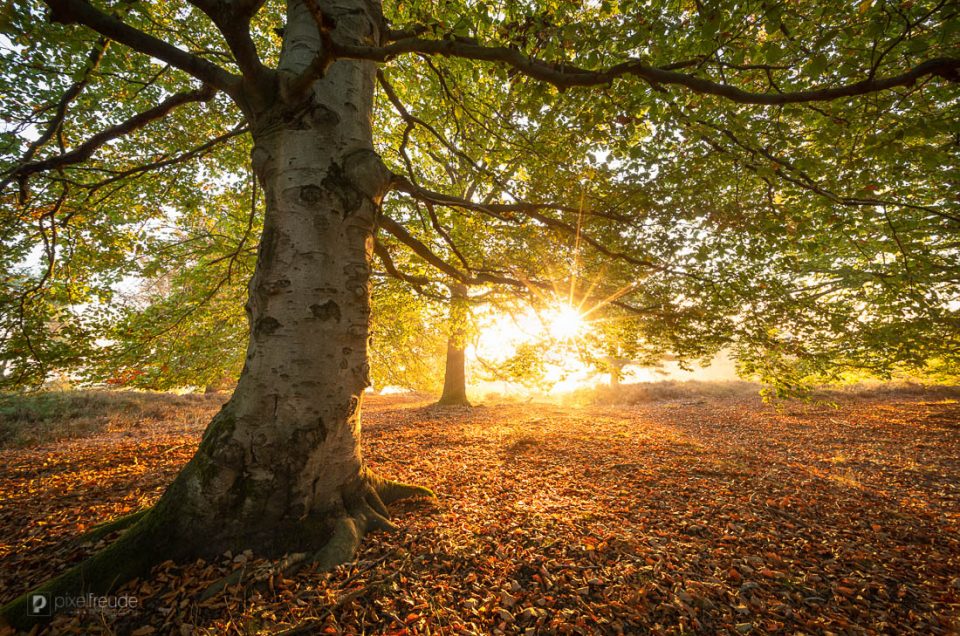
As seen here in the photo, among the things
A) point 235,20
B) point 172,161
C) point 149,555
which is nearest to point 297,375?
point 149,555

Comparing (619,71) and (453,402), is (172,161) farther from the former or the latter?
(453,402)

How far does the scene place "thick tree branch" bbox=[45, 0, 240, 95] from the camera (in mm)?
1800

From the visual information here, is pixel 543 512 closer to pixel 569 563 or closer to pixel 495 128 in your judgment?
pixel 569 563

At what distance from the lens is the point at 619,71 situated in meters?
2.44

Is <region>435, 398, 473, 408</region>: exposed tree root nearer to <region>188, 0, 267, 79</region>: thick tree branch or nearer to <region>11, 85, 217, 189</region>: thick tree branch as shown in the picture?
<region>11, 85, 217, 189</region>: thick tree branch

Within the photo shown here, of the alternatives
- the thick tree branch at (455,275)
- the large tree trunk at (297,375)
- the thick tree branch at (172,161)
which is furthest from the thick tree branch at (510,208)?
the thick tree branch at (172,161)

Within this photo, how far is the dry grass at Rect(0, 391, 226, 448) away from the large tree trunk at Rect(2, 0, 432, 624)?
724cm

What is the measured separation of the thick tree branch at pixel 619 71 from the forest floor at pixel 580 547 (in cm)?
352

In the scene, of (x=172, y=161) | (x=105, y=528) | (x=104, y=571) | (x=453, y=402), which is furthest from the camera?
(x=453, y=402)

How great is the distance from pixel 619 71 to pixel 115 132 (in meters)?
4.84

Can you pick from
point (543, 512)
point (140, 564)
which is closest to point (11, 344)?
point (140, 564)

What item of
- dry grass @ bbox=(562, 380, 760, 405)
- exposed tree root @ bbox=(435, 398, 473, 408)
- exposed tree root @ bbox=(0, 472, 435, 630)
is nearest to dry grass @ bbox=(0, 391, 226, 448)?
exposed tree root @ bbox=(0, 472, 435, 630)

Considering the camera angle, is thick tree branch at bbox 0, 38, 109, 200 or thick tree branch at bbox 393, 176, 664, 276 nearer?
thick tree branch at bbox 0, 38, 109, 200

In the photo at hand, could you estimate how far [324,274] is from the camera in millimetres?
2660
